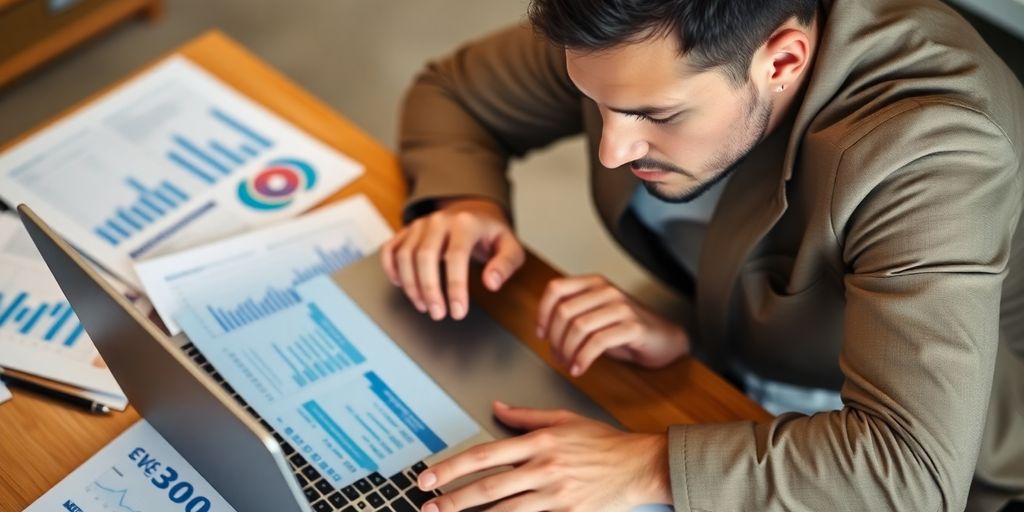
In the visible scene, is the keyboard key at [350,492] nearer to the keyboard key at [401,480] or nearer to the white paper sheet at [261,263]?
the keyboard key at [401,480]

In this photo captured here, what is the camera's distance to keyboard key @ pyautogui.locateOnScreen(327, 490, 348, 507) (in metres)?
0.96

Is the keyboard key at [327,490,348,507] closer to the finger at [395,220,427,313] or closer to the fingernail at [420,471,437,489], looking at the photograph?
the fingernail at [420,471,437,489]

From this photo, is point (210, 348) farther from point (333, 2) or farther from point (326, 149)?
point (333, 2)

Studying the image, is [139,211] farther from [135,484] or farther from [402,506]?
[402,506]

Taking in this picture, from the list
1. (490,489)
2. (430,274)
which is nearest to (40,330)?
(430,274)

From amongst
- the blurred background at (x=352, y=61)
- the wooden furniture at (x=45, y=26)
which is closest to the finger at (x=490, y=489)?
the blurred background at (x=352, y=61)

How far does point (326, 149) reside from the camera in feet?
4.32

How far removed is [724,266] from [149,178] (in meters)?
0.69

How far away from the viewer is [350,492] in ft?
3.18

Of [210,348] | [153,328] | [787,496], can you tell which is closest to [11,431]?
[210,348]

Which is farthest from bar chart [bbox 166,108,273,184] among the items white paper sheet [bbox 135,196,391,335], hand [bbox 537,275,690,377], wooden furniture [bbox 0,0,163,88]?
wooden furniture [bbox 0,0,163,88]

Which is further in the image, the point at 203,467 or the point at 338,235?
the point at 338,235

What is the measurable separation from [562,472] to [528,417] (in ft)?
0.26

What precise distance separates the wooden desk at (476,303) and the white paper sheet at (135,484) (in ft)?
0.05
